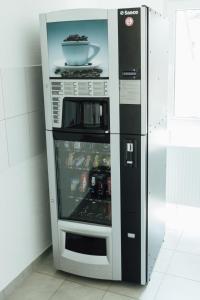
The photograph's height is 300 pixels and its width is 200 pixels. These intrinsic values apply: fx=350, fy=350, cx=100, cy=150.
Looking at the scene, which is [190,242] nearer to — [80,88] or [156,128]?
[156,128]

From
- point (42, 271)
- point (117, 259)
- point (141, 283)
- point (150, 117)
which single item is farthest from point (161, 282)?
point (150, 117)

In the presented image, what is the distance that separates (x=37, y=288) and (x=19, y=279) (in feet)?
0.51

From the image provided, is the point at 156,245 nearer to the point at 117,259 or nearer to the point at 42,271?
the point at 117,259

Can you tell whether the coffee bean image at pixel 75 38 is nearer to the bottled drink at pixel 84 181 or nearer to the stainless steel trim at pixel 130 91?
the stainless steel trim at pixel 130 91

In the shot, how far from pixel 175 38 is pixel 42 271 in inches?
96.4

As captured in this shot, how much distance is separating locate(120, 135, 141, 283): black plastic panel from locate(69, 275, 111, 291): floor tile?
6.5 inches

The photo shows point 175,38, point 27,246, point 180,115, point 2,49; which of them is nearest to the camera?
point 2,49

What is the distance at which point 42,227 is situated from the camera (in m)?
2.84

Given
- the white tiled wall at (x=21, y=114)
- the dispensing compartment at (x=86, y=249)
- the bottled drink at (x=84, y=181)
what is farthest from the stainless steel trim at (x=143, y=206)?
the white tiled wall at (x=21, y=114)

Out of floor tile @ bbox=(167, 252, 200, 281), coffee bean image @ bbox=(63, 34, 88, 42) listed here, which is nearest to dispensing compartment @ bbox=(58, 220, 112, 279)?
floor tile @ bbox=(167, 252, 200, 281)

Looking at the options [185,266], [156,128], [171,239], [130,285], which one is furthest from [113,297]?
[156,128]

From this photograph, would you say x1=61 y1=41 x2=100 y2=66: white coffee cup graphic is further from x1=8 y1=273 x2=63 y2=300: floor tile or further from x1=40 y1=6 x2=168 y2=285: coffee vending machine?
x1=8 y1=273 x2=63 y2=300: floor tile

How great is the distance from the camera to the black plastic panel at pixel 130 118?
221cm

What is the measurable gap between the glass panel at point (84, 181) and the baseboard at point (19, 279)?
491mm
